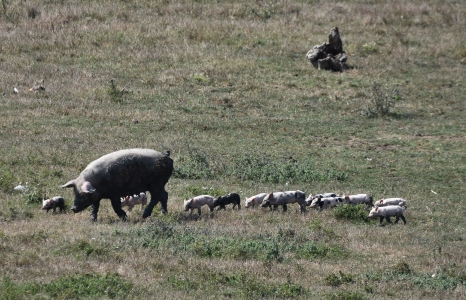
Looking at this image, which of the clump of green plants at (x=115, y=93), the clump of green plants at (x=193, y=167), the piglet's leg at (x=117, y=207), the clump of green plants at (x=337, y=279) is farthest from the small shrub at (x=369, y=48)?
the clump of green plants at (x=337, y=279)

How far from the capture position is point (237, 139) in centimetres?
3045

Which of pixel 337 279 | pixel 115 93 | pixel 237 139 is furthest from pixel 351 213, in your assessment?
pixel 115 93

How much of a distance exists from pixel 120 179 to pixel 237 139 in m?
Answer: 10.4

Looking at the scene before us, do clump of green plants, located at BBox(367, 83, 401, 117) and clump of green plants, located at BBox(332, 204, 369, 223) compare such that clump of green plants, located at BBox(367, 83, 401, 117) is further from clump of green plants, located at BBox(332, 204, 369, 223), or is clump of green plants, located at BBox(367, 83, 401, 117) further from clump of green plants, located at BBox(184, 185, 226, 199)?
clump of green plants, located at BBox(332, 204, 369, 223)

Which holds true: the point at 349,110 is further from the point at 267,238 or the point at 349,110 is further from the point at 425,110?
the point at 267,238

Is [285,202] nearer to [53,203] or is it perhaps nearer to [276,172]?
[276,172]

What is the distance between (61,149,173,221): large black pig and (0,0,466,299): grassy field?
17.5 inches

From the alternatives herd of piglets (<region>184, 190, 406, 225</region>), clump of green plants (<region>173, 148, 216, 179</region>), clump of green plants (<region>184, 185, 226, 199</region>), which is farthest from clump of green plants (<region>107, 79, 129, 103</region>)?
herd of piglets (<region>184, 190, 406, 225</region>)

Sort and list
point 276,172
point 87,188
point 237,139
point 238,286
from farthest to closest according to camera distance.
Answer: point 237,139 < point 276,172 < point 87,188 < point 238,286

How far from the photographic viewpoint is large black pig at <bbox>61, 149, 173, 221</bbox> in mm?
20234

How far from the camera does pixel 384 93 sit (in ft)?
120

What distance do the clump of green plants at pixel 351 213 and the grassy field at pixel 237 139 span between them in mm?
52

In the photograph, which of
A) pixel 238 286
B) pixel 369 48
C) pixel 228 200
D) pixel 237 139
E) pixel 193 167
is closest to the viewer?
pixel 238 286

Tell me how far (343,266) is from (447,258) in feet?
7.55
